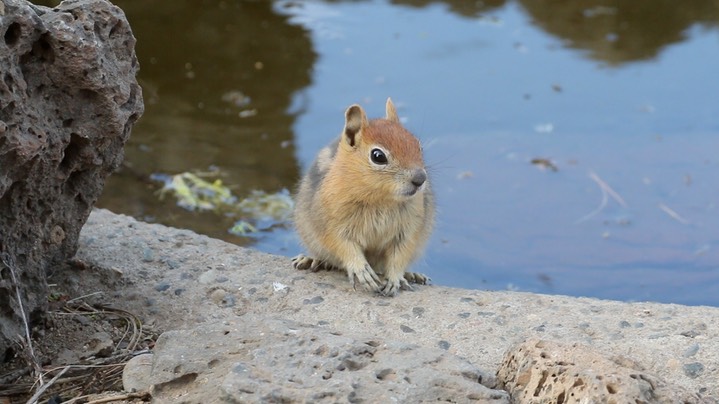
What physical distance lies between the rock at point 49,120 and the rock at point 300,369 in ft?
3.22

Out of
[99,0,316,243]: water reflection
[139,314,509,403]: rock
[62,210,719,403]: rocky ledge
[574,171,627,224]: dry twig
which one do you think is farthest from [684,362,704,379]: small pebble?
[99,0,316,243]: water reflection

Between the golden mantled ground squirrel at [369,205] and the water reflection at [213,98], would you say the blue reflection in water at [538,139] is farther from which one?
the golden mantled ground squirrel at [369,205]

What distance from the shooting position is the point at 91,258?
5672 mm

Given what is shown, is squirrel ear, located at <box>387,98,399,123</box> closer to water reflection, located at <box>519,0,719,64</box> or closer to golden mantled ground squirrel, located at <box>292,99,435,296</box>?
golden mantled ground squirrel, located at <box>292,99,435,296</box>

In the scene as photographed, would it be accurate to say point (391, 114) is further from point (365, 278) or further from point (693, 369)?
point (693, 369)

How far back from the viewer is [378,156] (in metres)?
5.33

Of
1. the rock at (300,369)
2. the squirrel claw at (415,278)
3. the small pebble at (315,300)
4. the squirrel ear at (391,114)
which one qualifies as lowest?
the squirrel claw at (415,278)

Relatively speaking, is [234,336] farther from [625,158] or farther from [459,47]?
[459,47]

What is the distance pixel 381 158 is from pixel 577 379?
2.16m

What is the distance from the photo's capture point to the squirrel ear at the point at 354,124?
17.7 feet

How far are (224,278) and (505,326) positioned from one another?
4.94 feet

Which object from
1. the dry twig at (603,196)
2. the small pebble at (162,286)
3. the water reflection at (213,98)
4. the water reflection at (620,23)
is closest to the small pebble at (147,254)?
the small pebble at (162,286)

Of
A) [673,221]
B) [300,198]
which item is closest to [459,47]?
[673,221]

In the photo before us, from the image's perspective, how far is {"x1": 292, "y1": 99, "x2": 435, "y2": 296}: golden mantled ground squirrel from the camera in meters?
5.31
